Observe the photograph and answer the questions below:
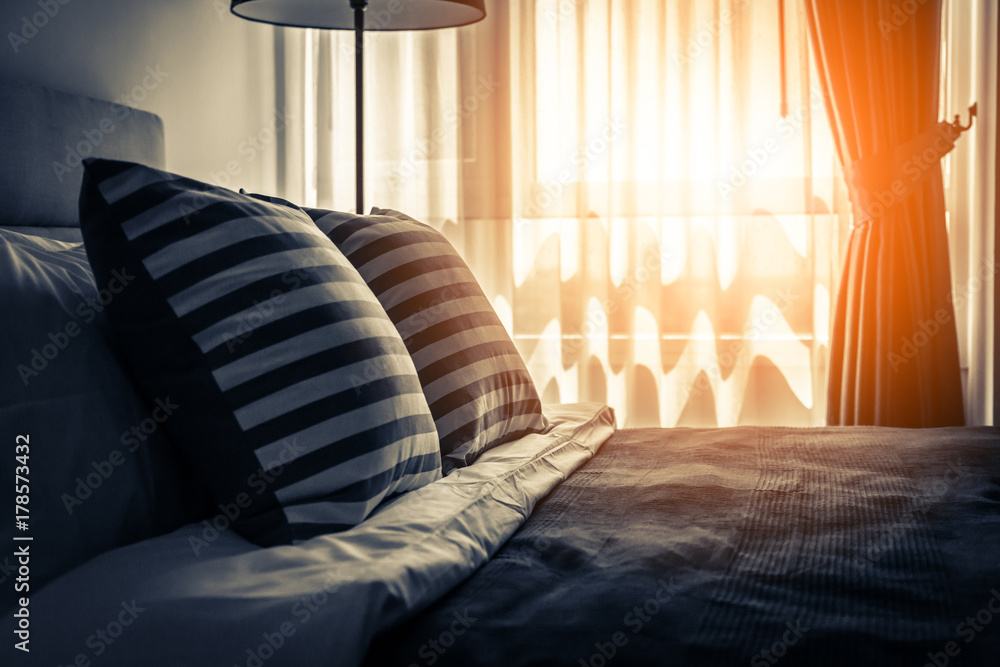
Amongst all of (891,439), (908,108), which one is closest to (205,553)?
(891,439)

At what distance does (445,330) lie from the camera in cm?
114

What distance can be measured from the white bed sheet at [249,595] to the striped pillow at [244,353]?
45 millimetres

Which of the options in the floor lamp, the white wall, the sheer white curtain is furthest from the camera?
the sheer white curtain

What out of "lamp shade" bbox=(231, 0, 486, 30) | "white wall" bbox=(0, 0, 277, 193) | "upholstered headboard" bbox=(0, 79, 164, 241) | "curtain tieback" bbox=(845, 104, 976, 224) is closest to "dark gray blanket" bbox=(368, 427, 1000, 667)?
"upholstered headboard" bbox=(0, 79, 164, 241)

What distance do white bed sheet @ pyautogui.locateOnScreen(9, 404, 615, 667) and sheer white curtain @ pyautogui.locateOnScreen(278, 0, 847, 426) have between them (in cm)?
189

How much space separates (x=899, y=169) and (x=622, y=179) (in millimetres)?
802

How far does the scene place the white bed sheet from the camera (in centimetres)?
59

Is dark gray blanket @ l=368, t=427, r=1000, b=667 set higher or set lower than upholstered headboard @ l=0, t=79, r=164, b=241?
lower

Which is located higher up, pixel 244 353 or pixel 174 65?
pixel 174 65

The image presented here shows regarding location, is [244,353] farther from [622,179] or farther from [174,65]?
[622,179]

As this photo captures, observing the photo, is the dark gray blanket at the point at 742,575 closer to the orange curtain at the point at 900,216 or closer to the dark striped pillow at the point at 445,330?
the dark striped pillow at the point at 445,330

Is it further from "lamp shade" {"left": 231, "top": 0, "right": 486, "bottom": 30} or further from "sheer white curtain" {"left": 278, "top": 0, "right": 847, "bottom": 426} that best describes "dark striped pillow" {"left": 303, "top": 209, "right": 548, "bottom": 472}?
"sheer white curtain" {"left": 278, "top": 0, "right": 847, "bottom": 426}

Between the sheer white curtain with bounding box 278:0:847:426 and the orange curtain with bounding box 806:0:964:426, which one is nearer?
the orange curtain with bounding box 806:0:964:426

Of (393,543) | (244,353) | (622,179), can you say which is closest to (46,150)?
(244,353)
